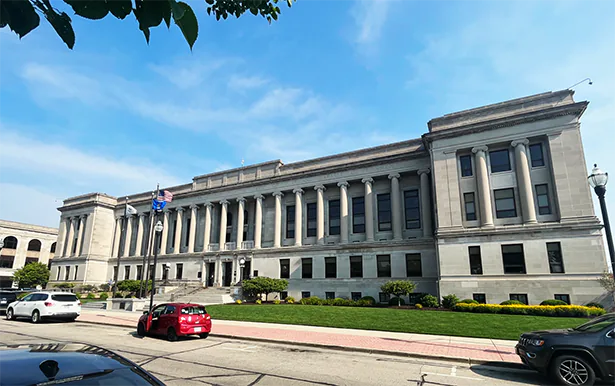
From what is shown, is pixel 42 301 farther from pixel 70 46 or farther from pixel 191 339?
pixel 70 46

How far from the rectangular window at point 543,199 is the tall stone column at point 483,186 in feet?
11.6

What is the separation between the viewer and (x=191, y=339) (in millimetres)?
15242

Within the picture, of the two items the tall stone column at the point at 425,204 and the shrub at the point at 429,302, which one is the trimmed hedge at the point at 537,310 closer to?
the shrub at the point at 429,302

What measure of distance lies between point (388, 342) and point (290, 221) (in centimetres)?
3065

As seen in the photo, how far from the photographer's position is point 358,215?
39.7m

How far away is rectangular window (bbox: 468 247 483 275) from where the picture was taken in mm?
28609

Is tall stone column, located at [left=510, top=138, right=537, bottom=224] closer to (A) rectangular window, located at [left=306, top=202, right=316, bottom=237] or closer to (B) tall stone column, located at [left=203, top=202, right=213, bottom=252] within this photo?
(A) rectangular window, located at [left=306, top=202, right=316, bottom=237]

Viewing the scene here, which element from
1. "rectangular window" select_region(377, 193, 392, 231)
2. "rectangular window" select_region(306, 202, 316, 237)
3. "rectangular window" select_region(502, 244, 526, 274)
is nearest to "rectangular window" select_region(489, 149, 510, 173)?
"rectangular window" select_region(502, 244, 526, 274)

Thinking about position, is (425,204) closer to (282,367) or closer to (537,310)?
(537,310)

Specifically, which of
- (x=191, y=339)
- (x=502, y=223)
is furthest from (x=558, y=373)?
(x=502, y=223)

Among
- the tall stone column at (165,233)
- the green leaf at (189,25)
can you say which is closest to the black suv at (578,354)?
the green leaf at (189,25)

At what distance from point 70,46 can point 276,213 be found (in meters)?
41.1

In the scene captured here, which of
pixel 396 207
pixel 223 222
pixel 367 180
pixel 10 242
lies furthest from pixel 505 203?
pixel 10 242

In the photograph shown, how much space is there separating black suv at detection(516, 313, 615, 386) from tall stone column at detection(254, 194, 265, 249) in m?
36.7
